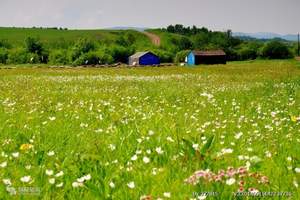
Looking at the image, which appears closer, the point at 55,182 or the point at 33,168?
the point at 55,182

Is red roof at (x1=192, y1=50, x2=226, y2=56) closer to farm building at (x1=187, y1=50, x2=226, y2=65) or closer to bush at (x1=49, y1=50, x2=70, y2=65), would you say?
farm building at (x1=187, y1=50, x2=226, y2=65)

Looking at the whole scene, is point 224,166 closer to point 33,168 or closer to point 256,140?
point 256,140

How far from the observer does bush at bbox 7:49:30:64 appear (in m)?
135

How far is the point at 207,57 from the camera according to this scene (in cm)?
12106

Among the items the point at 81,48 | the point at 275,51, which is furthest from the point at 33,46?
the point at 275,51

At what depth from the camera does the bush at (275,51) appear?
157 metres

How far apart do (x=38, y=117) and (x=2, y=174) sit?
494 centimetres

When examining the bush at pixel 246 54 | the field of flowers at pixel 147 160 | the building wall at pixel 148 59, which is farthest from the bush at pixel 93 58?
the field of flowers at pixel 147 160

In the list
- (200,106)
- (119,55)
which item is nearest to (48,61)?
(119,55)

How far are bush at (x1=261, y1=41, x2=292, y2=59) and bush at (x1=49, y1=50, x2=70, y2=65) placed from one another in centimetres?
6603

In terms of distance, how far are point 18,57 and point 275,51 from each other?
276 feet

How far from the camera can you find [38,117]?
9.70 metres

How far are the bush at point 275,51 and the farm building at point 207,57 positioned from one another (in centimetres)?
4290

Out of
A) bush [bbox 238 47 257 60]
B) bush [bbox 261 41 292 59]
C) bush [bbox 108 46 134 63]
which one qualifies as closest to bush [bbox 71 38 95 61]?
bush [bbox 108 46 134 63]
